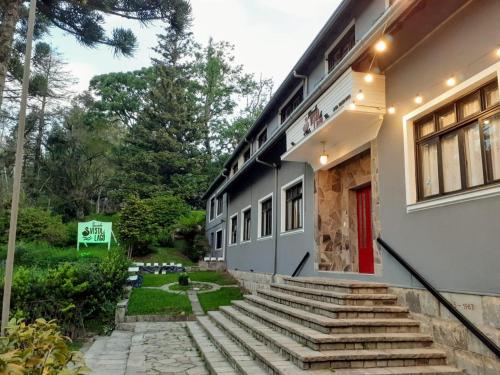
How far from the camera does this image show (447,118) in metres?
5.24

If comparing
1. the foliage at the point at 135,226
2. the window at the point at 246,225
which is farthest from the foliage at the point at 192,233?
the window at the point at 246,225

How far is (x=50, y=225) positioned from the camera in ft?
69.9

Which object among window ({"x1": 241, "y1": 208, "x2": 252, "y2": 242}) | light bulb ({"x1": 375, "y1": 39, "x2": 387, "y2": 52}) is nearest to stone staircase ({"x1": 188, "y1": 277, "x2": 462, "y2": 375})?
light bulb ({"x1": 375, "y1": 39, "x2": 387, "y2": 52})

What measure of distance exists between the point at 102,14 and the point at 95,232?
482 inches

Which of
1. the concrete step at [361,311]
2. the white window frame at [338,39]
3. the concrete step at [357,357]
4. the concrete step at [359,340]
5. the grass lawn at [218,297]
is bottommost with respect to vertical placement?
the grass lawn at [218,297]

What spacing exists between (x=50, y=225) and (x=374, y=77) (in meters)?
20.1

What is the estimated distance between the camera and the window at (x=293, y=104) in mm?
11734

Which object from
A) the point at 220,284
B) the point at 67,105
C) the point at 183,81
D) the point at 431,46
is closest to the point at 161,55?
the point at 183,81

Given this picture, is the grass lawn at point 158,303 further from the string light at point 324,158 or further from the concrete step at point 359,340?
the concrete step at point 359,340

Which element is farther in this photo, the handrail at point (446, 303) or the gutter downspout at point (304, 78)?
the gutter downspout at point (304, 78)

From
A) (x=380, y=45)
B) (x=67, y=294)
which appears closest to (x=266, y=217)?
(x=67, y=294)

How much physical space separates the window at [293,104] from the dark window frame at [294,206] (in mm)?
2795

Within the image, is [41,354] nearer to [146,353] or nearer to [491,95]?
[146,353]

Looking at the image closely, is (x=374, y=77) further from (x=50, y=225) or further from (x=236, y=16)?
(x=50, y=225)
